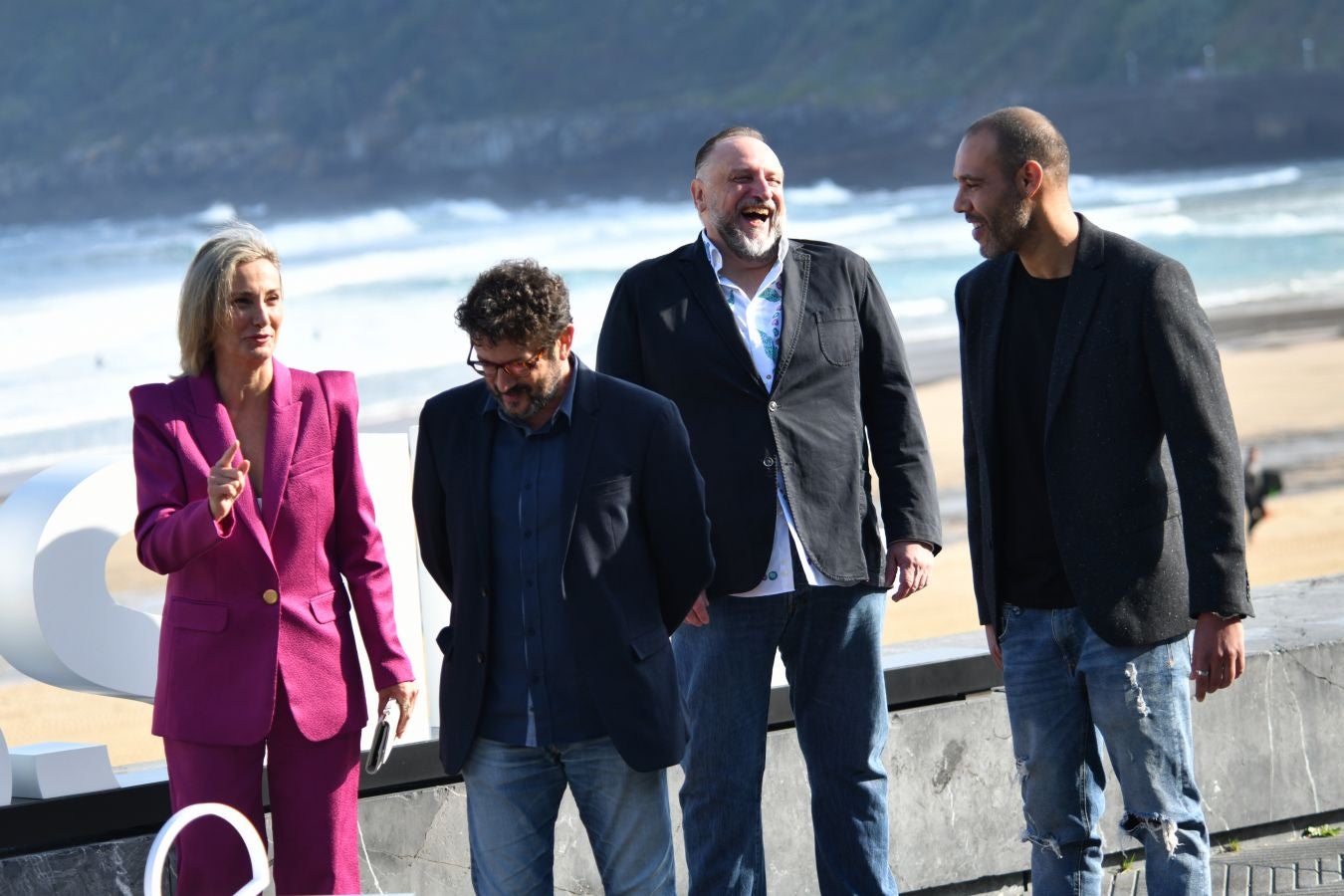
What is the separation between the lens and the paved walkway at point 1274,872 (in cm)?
479

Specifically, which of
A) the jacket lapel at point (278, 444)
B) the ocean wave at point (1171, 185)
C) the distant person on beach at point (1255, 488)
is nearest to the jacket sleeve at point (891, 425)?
the jacket lapel at point (278, 444)

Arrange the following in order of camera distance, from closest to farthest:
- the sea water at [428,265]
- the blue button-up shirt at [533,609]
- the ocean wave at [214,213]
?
the blue button-up shirt at [533,609], the sea water at [428,265], the ocean wave at [214,213]

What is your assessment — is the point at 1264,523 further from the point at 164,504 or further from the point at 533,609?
the point at 164,504

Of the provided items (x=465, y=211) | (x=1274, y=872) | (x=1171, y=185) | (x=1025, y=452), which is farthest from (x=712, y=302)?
(x=465, y=211)

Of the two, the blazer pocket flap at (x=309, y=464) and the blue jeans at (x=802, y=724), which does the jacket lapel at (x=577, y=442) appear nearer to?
the blazer pocket flap at (x=309, y=464)

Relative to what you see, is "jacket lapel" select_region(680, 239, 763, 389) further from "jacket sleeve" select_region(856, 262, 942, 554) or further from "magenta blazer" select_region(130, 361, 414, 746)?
"magenta blazer" select_region(130, 361, 414, 746)

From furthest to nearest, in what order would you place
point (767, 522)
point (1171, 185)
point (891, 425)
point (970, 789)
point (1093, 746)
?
1. point (1171, 185)
2. point (970, 789)
3. point (891, 425)
4. point (767, 522)
5. point (1093, 746)

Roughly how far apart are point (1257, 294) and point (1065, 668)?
26607mm

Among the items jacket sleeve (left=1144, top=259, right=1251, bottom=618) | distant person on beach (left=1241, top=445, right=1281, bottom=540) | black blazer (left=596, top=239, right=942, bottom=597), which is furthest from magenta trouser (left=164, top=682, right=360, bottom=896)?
distant person on beach (left=1241, top=445, right=1281, bottom=540)

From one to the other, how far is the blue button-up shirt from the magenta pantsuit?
39 cm

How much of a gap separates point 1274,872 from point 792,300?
2.27m

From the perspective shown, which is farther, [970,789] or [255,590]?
[970,789]

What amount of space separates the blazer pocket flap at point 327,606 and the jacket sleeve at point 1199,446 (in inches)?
63.1

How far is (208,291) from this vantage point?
331cm
